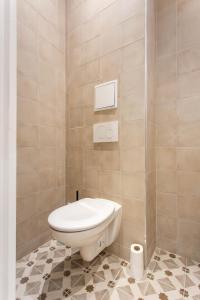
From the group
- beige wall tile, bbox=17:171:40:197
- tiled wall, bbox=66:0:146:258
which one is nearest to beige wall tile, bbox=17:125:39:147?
beige wall tile, bbox=17:171:40:197

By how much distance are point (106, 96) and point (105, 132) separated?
29 centimetres

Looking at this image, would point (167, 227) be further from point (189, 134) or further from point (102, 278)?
point (189, 134)

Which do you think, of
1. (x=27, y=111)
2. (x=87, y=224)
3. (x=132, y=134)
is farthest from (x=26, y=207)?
(x=132, y=134)

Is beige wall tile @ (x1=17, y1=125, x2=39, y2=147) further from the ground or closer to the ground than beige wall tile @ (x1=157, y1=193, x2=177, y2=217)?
further from the ground

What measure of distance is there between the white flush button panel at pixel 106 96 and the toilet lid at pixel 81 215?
77cm

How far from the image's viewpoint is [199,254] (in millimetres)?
1220

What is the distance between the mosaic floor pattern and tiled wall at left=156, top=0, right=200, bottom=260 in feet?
0.67

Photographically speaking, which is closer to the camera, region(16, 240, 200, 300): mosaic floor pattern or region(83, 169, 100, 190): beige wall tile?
region(16, 240, 200, 300): mosaic floor pattern

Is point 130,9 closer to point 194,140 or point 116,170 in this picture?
point 194,140

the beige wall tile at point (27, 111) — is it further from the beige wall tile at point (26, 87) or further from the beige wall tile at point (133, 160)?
the beige wall tile at point (133, 160)

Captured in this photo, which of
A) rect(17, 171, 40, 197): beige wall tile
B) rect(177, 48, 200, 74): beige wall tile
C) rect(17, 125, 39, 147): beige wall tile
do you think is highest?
rect(177, 48, 200, 74): beige wall tile

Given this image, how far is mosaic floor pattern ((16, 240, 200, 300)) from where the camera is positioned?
95 cm

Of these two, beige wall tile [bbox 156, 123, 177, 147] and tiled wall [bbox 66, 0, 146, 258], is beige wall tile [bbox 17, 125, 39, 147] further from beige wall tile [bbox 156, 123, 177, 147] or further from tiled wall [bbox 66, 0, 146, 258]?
beige wall tile [bbox 156, 123, 177, 147]

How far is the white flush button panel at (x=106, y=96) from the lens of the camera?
51.0 inches
